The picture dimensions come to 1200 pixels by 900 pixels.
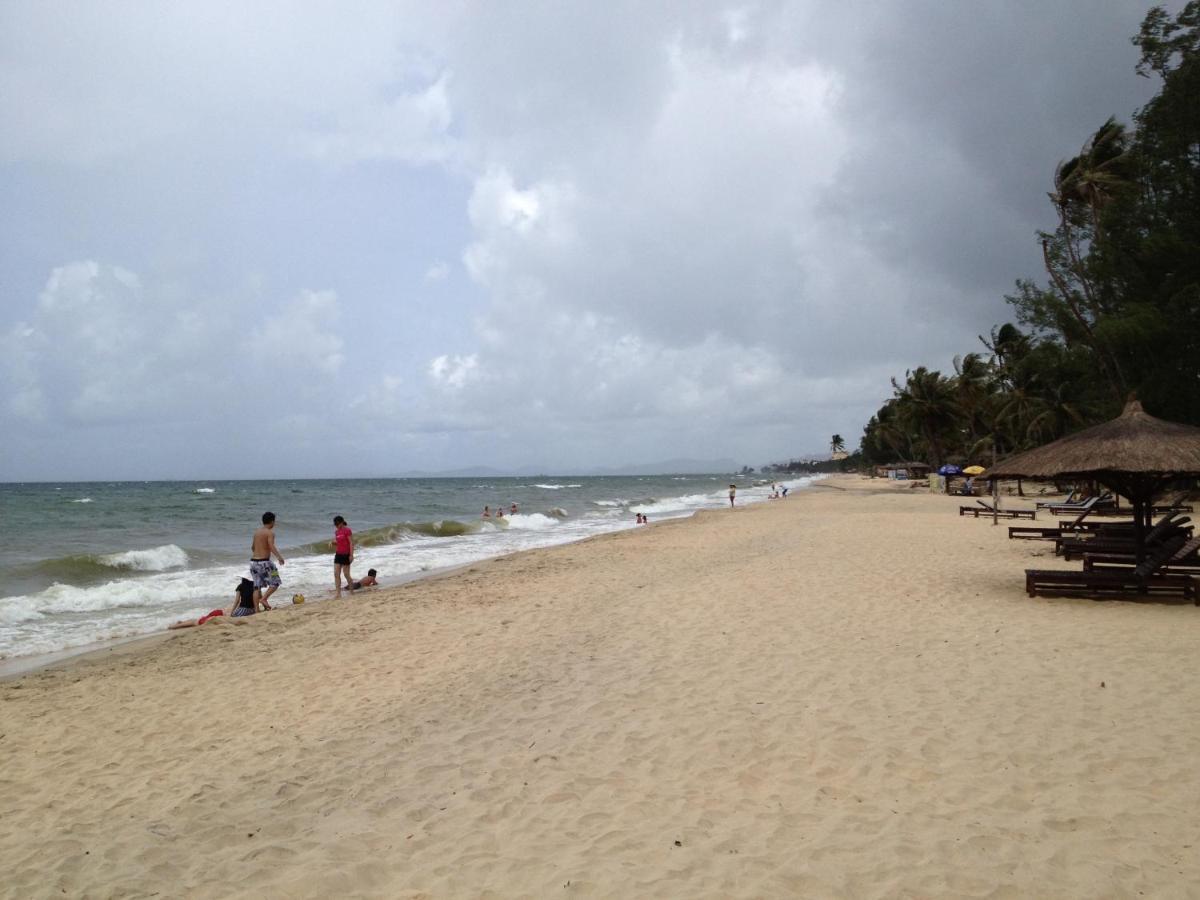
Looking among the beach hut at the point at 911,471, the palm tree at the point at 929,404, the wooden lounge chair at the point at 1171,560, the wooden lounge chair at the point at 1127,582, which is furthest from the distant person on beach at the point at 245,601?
the beach hut at the point at 911,471

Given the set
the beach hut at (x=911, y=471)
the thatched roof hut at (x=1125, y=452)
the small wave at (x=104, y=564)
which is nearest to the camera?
the thatched roof hut at (x=1125, y=452)

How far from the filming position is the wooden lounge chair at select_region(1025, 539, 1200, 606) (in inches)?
356

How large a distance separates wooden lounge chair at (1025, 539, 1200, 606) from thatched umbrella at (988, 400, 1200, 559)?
374 millimetres

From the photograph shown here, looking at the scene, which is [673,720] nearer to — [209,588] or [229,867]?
[229,867]

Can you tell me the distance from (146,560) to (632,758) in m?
19.3

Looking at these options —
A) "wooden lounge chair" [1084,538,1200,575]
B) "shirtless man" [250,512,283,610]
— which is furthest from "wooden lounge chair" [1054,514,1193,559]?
"shirtless man" [250,512,283,610]

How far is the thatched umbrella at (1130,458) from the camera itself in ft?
29.1

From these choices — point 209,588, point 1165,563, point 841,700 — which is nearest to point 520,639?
point 841,700

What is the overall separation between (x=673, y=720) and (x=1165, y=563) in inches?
315

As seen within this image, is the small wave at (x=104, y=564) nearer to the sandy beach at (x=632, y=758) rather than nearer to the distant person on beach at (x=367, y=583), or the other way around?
the distant person on beach at (x=367, y=583)

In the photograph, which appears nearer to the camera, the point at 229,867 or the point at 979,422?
the point at 229,867

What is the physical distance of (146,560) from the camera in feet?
62.3

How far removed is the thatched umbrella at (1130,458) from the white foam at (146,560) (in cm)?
2018

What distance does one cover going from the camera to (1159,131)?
2055 cm
